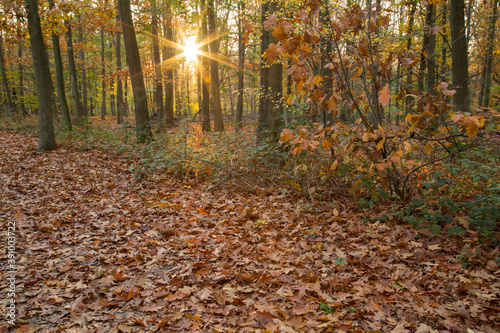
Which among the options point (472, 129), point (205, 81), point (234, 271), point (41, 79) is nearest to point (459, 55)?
point (472, 129)

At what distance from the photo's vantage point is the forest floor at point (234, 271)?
259cm

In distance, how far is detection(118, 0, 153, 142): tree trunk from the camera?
9.62 meters

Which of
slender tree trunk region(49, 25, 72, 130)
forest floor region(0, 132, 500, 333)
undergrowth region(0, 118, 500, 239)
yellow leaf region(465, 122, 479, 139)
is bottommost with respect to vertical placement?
forest floor region(0, 132, 500, 333)

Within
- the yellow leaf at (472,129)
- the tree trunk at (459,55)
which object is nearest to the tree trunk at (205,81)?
the tree trunk at (459,55)

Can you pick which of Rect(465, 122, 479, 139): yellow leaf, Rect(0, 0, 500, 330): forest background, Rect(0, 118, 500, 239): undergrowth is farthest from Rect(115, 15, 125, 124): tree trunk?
Rect(465, 122, 479, 139): yellow leaf

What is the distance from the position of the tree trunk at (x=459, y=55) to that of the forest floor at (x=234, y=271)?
487 centimetres

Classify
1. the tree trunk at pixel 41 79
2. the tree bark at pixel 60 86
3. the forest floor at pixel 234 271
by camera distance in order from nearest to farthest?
the forest floor at pixel 234 271 < the tree trunk at pixel 41 79 < the tree bark at pixel 60 86

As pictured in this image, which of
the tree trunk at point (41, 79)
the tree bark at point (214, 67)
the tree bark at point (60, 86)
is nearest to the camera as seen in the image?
the tree trunk at point (41, 79)

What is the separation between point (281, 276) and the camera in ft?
10.7

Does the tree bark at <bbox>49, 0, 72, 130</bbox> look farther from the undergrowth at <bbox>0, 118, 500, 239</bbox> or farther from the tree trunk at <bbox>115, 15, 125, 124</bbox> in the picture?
the tree trunk at <bbox>115, 15, 125, 124</bbox>

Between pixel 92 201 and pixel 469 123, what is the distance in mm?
6271

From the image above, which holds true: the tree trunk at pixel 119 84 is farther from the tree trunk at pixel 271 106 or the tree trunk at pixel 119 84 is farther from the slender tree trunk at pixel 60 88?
the tree trunk at pixel 271 106

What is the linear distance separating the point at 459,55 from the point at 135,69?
973 centimetres

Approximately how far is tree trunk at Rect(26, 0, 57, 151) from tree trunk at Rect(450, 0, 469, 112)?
12.0 metres
